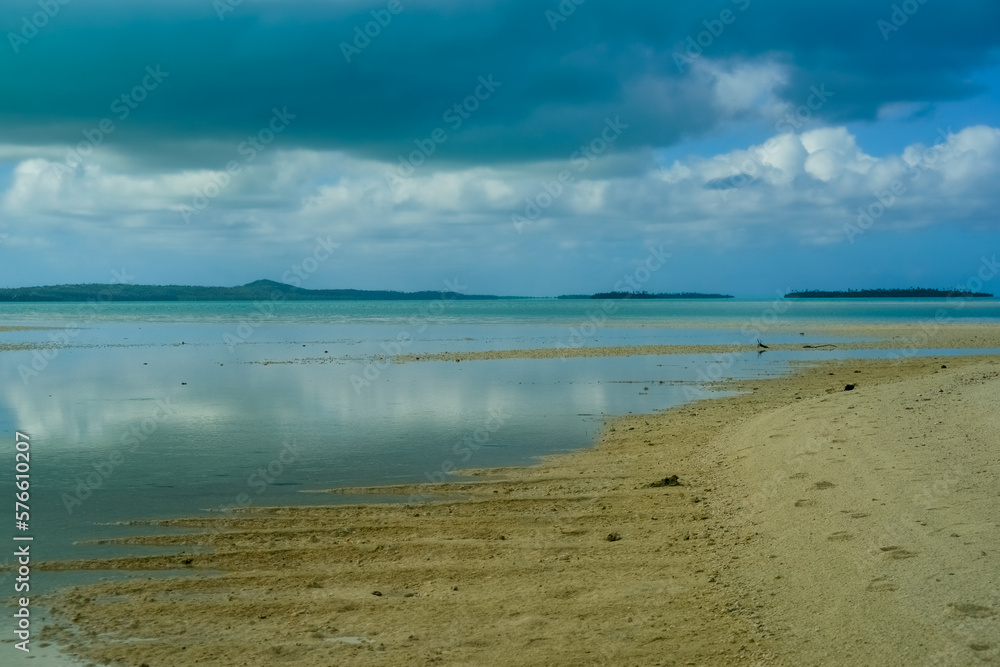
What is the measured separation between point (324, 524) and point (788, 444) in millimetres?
8184

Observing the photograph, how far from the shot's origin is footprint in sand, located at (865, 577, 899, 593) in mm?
8252

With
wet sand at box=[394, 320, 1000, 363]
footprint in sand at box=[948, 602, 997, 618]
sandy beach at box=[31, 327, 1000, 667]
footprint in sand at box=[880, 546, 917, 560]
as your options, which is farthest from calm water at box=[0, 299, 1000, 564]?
footprint in sand at box=[948, 602, 997, 618]

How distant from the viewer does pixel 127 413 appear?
2348 cm

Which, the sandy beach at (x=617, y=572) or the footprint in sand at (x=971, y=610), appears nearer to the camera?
the footprint in sand at (x=971, y=610)

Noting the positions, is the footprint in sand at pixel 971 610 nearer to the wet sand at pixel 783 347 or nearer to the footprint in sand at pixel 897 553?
the footprint in sand at pixel 897 553

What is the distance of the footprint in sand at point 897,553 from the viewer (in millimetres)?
8922

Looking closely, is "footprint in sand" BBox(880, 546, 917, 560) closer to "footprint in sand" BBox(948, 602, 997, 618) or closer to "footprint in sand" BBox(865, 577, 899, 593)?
"footprint in sand" BBox(865, 577, 899, 593)

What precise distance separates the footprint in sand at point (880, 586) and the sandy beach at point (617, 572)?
24mm

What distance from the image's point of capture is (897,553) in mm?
9031

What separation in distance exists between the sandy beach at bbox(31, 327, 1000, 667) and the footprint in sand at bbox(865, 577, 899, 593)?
0.08ft

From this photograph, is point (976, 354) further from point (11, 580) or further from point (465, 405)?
point (11, 580)

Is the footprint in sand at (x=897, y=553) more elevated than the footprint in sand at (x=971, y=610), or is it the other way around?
the footprint in sand at (x=897, y=553)

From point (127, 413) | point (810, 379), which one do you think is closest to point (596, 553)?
point (127, 413)

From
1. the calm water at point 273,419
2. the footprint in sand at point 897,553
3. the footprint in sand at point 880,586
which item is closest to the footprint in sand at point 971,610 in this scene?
the footprint in sand at point 880,586
